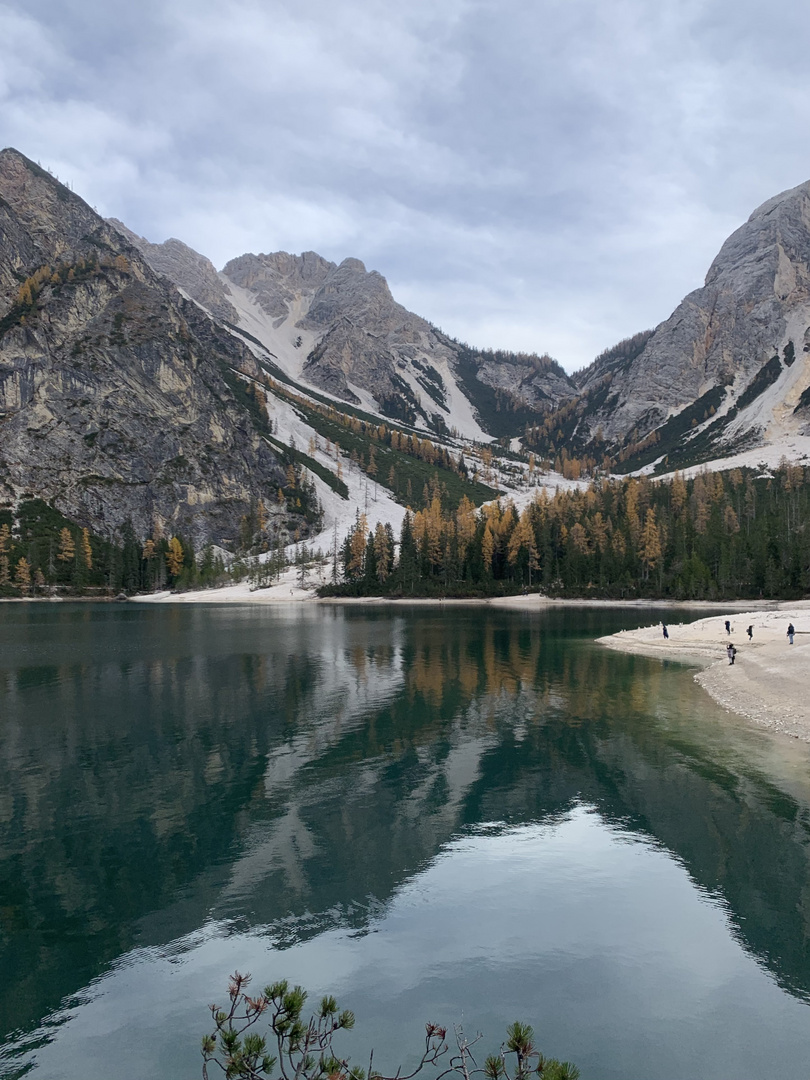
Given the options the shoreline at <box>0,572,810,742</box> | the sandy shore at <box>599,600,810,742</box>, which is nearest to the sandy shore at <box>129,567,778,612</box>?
the shoreline at <box>0,572,810,742</box>

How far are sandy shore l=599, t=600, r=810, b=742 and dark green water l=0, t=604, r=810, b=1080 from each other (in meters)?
4.13

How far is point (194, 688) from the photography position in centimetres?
4606

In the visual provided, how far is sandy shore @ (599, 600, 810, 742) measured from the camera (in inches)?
1389

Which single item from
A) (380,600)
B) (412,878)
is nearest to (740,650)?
(412,878)

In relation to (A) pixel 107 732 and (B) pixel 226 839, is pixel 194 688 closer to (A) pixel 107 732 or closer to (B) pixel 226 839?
(A) pixel 107 732

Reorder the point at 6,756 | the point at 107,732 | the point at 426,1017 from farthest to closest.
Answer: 1. the point at 107,732
2. the point at 6,756
3. the point at 426,1017

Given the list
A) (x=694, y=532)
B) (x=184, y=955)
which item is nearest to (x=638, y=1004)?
(x=184, y=955)

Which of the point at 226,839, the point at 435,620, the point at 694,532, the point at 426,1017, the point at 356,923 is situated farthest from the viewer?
the point at 694,532

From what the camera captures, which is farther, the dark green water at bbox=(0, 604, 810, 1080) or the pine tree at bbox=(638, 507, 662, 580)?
the pine tree at bbox=(638, 507, 662, 580)

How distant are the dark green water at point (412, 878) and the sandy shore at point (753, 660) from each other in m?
4.13

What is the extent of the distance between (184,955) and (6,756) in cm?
2079

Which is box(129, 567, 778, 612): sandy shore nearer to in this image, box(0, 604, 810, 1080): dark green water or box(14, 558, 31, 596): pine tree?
box(14, 558, 31, 596): pine tree

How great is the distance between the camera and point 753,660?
165ft

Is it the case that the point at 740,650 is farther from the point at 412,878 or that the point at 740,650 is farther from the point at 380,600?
the point at 380,600
